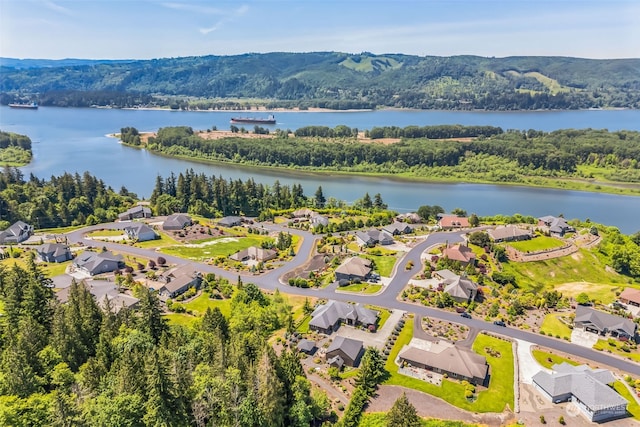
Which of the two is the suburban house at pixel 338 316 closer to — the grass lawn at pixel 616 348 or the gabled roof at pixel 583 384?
the gabled roof at pixel 583 384

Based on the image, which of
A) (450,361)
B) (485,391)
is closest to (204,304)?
(450,361)

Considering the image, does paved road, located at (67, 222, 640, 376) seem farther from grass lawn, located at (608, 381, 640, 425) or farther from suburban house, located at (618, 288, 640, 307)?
suburban house, located at (618, 288, 640, 307)

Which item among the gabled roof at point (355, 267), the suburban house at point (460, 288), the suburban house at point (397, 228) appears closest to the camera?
the suburban house at point (460, 288)

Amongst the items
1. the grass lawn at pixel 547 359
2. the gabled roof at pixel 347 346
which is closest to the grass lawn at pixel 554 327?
the grass lawn at pixel 547 359

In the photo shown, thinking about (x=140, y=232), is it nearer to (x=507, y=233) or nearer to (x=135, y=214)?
(x=135, y=214)

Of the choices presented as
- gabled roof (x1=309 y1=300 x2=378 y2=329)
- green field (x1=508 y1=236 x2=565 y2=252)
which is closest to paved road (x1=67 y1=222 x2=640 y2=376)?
gabled roof (x1=309 y1=300 x2=378 y2=329)
